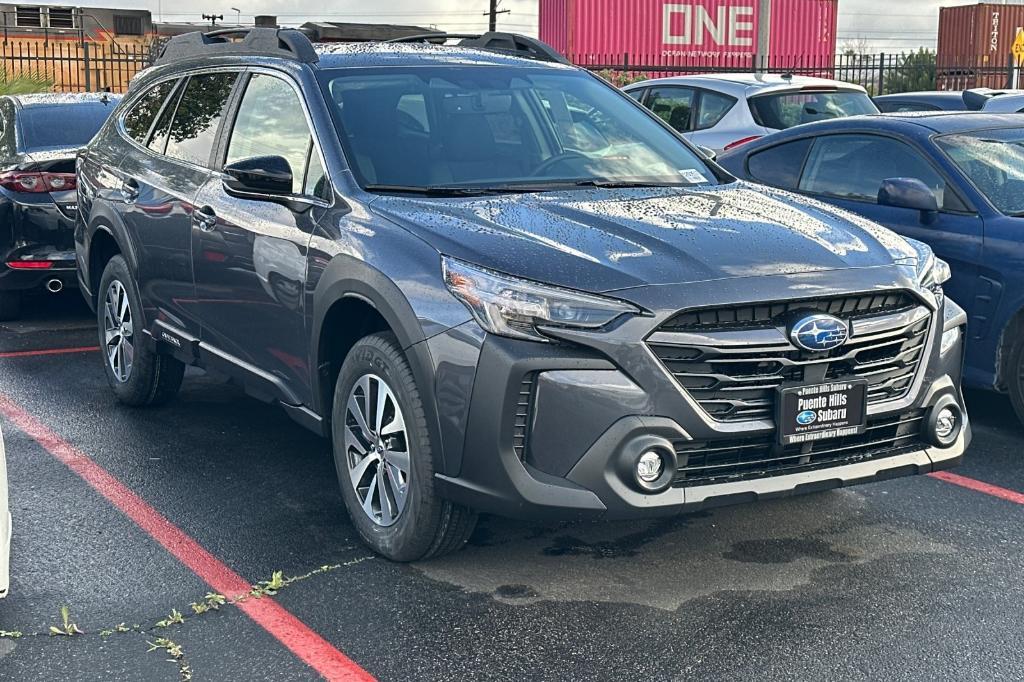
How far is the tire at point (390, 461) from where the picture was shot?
4.42 metres

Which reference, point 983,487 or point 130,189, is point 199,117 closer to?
point 130,189

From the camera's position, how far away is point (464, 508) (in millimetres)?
4535

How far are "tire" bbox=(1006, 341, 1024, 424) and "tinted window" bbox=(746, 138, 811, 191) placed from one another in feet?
5.66

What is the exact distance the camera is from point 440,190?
5043 mm

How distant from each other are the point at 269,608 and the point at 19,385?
3.93 meters

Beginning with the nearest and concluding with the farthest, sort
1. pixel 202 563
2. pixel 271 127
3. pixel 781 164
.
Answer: pixel 202 563, pixel 271 127, pixel 781 164

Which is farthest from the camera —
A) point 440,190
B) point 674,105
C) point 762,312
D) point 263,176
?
point 674,105

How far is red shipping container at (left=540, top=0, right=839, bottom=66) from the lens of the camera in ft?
120

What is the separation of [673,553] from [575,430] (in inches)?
38.7

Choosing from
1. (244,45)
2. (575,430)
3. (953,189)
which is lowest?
(575,430)

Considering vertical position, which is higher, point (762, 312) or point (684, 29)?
point (684, 29)

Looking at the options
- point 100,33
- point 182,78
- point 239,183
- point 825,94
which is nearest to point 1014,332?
point 239,183

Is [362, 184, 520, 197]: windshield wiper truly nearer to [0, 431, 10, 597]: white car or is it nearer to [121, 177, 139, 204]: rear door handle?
[0, 431, 10, 597]: white car

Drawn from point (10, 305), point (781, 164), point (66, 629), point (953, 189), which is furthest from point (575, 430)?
point (10, 305)
